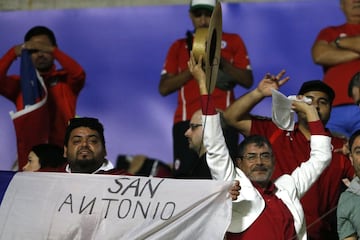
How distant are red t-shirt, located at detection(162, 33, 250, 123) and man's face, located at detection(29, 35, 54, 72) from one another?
0.89m

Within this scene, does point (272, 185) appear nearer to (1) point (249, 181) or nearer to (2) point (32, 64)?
(1) point (249, 181)

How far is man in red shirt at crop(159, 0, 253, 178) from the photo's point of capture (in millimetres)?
9367

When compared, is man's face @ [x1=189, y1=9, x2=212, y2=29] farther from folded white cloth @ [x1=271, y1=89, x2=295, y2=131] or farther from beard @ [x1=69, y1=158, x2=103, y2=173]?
beard @ [x1=69, y1=158, x2=103, y2=173]

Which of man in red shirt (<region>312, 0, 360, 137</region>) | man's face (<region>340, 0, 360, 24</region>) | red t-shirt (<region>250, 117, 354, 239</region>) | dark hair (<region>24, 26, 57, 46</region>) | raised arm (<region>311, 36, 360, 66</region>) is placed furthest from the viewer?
dark hair (<region>24, 26, 57, 46</region>)

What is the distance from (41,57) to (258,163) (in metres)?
2.89

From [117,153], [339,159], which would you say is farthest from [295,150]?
[117,153]

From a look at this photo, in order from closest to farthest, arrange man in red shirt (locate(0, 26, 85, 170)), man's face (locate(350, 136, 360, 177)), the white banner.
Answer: the white banner
man's face (locate(350, 136, 360, 177))
man in red shirt (locate(0, 26, 85, 170))

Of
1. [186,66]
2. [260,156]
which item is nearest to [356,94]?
[186,66]

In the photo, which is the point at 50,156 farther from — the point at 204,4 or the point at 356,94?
the point at 356,94

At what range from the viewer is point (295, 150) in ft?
26.8

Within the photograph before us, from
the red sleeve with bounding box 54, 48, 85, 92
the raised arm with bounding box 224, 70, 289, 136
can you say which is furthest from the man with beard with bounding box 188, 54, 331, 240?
the red sleeve with bounding box 54, 48, 85, 92

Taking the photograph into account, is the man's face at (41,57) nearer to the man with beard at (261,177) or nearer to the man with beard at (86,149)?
the man with beard at (86,149)

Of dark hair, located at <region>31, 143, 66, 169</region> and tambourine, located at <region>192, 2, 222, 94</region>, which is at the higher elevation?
tambourine, located at <region>192, 2, 222, 94</region>

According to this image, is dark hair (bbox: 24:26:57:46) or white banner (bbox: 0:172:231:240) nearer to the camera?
white banner (bbox: 0:172:231:240)
